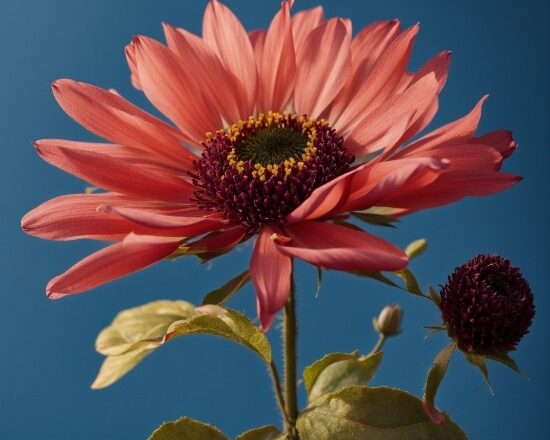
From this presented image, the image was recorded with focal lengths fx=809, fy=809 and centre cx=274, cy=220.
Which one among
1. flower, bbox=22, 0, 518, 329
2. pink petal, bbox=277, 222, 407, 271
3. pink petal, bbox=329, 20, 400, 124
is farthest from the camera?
pink petal, bbox=329, 20, 400, 124

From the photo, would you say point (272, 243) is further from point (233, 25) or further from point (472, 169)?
point (233, 25)

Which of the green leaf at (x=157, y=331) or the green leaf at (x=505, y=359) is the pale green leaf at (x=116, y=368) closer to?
the green leaf at (x=157, y=331)

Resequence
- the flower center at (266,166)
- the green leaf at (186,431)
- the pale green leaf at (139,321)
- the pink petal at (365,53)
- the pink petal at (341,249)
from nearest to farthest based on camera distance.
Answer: the pink petal at (341,249) < the green leaf at (186,431) < the flower center at (266,166) < the pink petal at (365,53) < the pale green leaf at (139,321)

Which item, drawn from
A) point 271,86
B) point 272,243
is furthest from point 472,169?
point 271,86

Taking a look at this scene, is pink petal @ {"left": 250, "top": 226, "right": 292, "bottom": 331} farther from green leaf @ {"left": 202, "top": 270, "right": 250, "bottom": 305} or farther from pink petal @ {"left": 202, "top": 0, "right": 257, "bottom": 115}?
pink petal @ {"left": 202, "top": 0, "right": 257, "bottom": 115}

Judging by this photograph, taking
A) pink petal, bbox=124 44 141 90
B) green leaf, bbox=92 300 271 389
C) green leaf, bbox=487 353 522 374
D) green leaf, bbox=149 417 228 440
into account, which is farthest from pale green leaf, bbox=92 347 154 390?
green leaf, bbox=487 353 522 374

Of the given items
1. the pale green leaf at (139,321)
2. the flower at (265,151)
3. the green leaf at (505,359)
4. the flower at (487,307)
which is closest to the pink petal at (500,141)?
the flower at (265,151)
